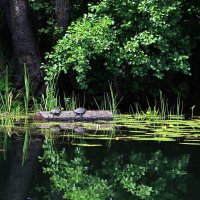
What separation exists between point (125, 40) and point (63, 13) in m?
1.29

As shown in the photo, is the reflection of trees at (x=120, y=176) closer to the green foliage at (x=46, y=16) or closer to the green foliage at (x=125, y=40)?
the green foliage at (x=125, y=40)

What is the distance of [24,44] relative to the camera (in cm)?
1227

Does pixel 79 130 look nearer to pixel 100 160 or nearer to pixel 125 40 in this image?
pixel 100 160

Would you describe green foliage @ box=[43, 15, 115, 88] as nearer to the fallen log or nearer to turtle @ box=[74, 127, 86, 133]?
the fallen log

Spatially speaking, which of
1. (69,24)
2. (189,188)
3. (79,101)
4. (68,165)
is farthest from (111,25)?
(189,188)

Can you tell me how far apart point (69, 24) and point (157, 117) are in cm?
304

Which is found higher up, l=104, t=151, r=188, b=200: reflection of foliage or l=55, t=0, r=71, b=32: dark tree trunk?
l=55, t=0, r=71, b=32: dark tree trunk

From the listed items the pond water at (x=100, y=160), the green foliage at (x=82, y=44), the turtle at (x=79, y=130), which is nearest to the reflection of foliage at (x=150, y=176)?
the pond water at (x=100, y=160)

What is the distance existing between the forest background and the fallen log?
1.03 meters

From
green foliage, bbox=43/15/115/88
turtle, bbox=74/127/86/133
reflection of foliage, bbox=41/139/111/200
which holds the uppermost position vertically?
green foliage, bbox=43/15/115/88

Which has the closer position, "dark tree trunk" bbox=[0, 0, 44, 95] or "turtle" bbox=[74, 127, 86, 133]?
"turtle" bbox=[74, 127, 86, 133]

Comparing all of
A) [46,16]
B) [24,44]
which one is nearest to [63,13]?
[24,44]

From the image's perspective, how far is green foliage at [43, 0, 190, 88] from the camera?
36.6 ft

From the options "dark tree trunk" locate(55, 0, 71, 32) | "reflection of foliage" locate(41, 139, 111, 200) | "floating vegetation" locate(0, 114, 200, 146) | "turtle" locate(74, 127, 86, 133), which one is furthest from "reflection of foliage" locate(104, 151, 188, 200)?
"dark tree trunk" locate(55, 0, 71, 32)
